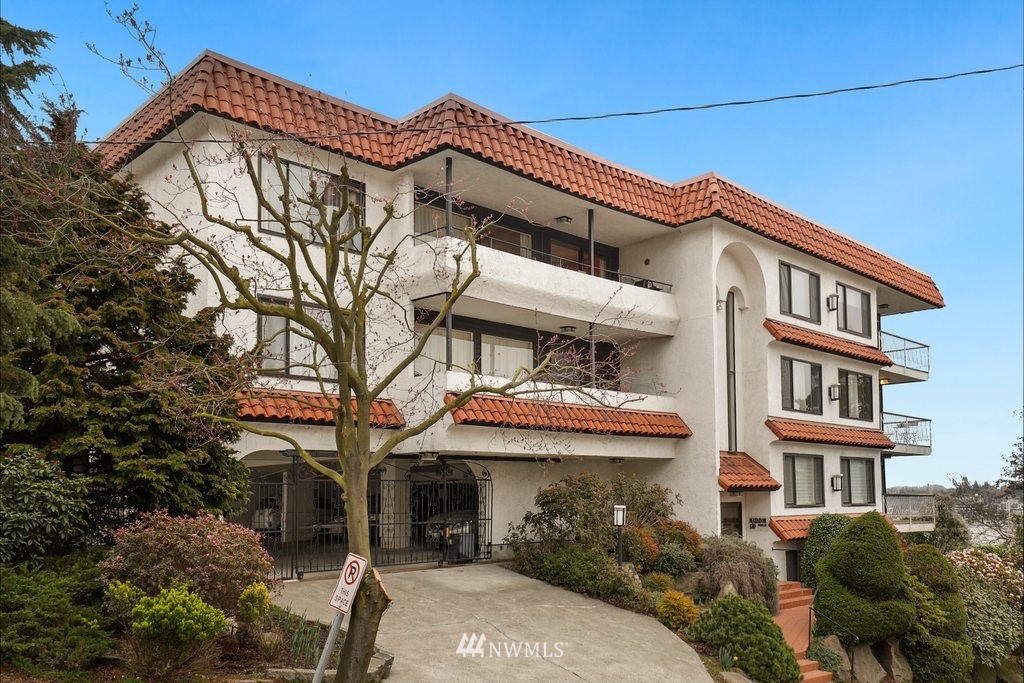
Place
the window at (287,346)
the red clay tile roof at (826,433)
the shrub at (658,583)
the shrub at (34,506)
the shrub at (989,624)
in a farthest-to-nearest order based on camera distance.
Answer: the red clay tile roof at (826,433)
the shrub at (989,624)
the shrub at (658,583)
the window at (287,346)
the shrub at (34,506)

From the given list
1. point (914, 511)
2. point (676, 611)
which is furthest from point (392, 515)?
point (914, 511)

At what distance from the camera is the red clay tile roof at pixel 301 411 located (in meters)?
15.5

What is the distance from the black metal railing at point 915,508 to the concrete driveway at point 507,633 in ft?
59.6

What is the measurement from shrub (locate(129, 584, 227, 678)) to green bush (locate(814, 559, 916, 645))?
12356 millimetres

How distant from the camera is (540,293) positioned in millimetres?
20312

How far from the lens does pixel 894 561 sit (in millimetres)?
17672

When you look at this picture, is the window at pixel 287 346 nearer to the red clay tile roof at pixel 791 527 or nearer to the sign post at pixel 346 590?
the sign post at pixel 346 590

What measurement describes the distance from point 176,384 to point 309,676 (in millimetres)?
3788

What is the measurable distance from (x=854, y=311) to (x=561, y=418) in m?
13.9

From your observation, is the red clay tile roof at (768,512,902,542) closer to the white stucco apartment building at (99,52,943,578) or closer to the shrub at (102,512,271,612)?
the white stucco apartment building at (99,52,943,578)

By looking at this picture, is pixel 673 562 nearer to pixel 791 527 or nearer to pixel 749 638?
pixel 749 638

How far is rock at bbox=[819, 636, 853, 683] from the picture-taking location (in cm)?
1684

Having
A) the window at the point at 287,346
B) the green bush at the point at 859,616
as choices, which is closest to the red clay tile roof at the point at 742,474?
the green bush at the point at 859,616

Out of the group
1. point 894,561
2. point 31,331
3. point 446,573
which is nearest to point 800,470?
point 894,561
